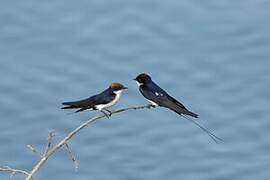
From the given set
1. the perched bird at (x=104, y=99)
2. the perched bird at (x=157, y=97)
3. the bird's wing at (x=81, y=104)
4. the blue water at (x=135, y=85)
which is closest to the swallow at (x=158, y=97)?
the perched bird at (x=157, y=97)

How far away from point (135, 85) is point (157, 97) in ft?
14.2

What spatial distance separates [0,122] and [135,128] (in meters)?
1.57

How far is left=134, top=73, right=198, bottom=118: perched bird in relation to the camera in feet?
26.3

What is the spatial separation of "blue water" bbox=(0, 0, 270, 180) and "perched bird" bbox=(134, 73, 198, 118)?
3.53 m

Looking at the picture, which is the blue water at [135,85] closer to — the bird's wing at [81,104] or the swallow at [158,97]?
the swallow at [158,97]

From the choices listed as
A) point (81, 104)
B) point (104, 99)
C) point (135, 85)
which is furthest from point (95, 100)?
point (135, 85)

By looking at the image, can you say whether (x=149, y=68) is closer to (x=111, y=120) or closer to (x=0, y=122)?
(x=111, y=120)

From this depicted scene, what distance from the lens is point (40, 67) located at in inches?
516

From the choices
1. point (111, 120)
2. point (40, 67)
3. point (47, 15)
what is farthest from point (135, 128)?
point (47, 15)

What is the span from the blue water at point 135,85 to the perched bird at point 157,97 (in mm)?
3527

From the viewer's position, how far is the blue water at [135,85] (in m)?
12.2

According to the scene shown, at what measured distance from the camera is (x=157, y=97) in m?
8.33

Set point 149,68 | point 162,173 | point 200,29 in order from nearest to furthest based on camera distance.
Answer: point 162,173, point 149,68, point 200,29

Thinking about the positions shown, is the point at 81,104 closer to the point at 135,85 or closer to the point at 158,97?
the point at 158,97
